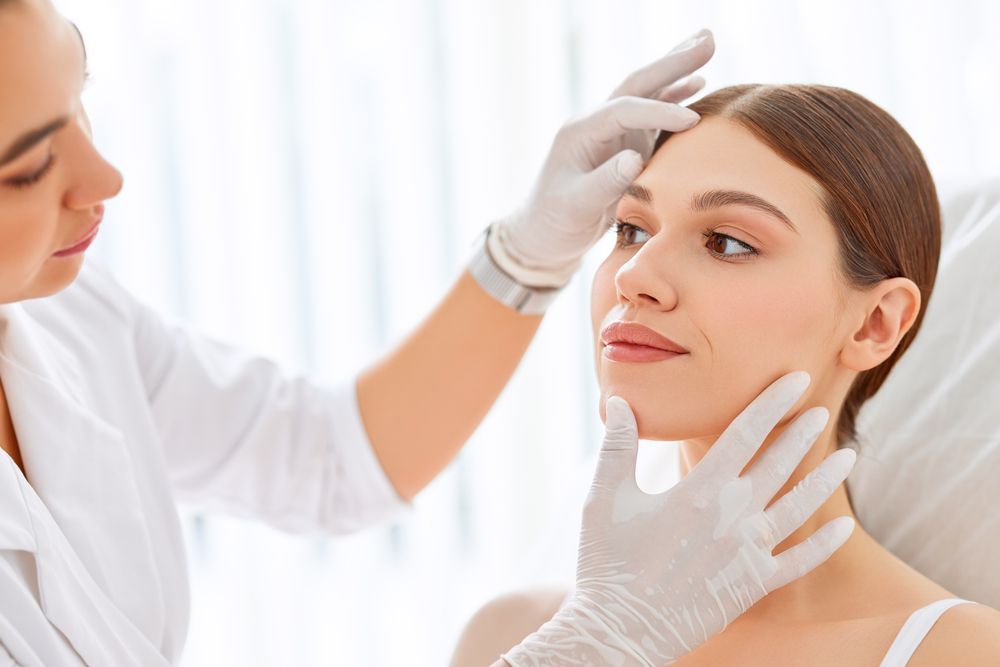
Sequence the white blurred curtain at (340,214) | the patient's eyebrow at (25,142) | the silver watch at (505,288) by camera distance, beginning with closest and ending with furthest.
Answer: the patient's eyebrow at (25,142) → the silver watch at (505,288) → the white blurred curtain at (340,214)

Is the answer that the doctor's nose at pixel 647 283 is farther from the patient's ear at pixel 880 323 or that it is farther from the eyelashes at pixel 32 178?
the eyelashes at pixel 32 178

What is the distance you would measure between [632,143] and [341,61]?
139 cm

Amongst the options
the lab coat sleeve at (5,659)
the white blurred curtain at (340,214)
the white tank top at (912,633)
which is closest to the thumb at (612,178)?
the white tank top at (912,633)

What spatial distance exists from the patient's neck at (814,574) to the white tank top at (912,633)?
0.10 metres

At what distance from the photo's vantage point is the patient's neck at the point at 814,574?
47.4 inches

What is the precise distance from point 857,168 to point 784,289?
0.54ft

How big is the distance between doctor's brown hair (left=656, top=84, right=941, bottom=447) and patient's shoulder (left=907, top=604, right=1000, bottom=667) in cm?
35

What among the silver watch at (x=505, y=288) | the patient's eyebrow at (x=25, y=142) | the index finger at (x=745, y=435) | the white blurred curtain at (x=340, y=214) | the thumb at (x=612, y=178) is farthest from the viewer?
the white blurred curtain at (x=340, y=214)

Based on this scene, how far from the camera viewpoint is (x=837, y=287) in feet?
3.83

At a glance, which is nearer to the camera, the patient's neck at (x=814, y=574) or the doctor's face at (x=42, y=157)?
the doctor's face at (x=42, y=157)

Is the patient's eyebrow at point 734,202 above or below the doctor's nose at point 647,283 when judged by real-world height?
above

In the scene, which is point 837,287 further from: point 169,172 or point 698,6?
point 169,172

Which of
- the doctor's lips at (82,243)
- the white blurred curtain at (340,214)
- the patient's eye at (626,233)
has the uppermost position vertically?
the patient's eye at (626,233)

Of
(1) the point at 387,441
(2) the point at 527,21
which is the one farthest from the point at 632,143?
(2) the point at 527,21
